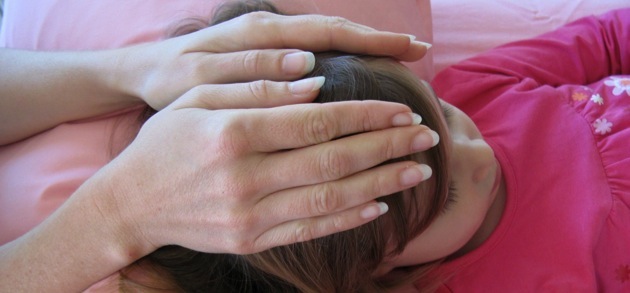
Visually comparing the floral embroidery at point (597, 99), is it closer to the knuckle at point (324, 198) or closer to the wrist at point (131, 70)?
the knuckle at point (324, 198)

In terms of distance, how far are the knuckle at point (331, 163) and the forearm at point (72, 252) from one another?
261 mm

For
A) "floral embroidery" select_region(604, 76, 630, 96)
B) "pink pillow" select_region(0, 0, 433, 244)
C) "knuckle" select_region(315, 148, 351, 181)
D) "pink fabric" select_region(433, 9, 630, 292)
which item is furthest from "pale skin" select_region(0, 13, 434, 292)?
"floral embroidery" select_region(604, 76, 630, 96)

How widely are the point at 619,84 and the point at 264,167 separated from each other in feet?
2.46

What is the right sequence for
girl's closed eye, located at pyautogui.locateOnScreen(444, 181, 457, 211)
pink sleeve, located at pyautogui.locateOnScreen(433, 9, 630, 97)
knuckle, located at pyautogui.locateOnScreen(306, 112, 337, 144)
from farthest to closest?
pink sleeve, located at pyautogui.locateOnScreen(433, 9, 630, 97)
girl's closed eye, located at pyautogui.locateOnScreen(444, 181, 457, 211)
knuckle, located at pyautogui.locateOnScreen(306, 112, 337, 144)

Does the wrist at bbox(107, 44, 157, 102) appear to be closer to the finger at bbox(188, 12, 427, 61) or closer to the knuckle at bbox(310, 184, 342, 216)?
the finger at bbox(188, 12, 427, 61)

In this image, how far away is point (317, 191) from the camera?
53cm

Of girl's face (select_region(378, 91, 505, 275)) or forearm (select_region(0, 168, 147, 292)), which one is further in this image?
girl's face (select_region(378, 91, 505, 275))

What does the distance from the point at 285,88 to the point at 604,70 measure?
0.80 meters

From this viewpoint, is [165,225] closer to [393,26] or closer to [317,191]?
[317,191]

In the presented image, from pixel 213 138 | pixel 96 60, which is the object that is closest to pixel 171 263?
pixel 213 138

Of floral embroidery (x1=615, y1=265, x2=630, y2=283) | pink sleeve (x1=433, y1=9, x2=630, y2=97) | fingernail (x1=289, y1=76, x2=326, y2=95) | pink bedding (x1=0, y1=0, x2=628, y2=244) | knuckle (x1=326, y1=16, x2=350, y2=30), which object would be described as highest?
knuckle (x1=326, y1=16, x2=350, y2=30)

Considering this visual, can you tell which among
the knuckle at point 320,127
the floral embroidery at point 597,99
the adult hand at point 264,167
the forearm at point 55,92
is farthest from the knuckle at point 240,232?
the floral embroidery at point 597,99

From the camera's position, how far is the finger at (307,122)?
1.70ft

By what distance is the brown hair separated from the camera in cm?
60
